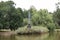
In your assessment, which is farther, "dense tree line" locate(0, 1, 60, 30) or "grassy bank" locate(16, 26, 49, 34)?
"dense tree line" locate(0, 1, 60, 30)

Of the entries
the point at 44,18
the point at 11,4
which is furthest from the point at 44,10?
the point at 11,4

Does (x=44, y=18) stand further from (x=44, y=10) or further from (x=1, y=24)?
(x=1, y=24)

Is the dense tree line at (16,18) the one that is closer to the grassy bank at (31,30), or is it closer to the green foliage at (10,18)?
the green foliage at (10,18)

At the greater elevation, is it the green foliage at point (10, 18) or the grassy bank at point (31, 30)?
the green foliage at point (10, 18)

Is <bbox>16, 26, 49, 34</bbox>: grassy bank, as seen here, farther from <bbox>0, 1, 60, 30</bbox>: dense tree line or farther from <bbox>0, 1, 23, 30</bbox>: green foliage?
<bbox>0, 1, 60, 30</bbox>: dense tree line

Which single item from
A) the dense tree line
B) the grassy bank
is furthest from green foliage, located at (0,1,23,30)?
the grassy bank

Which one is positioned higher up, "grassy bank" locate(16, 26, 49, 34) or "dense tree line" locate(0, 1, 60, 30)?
"dense tree line" locate(0, 1, 60, 30)

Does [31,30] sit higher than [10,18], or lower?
lower

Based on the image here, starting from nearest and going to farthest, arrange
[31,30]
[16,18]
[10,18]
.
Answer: [31,30], [16,18], [10,18]

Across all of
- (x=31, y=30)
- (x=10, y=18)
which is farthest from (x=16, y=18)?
(x=31, y=30)

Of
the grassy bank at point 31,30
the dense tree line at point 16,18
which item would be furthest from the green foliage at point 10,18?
the grassy bank at point 31,30

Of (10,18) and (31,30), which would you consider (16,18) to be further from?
(31,30)

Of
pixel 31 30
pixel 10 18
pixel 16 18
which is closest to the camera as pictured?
pixel 31 30

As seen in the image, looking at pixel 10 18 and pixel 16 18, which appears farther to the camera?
pixel 10 18
